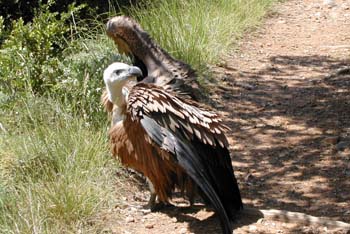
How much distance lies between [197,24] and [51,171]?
389cm

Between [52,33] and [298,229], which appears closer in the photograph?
[298,229]

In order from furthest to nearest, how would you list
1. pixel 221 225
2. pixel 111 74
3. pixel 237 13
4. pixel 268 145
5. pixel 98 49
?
pixel 237 13, pixel 98 49, pixel 268 145, pixel 111 74, pixel 221 225

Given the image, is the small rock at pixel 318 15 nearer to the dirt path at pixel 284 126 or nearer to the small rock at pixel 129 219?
the dirt path at pixel 284 126

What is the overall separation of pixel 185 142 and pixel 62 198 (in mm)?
899

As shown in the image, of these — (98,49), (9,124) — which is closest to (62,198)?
(9,124)

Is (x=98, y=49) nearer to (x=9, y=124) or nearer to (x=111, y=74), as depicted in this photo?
(x=9, y=124)

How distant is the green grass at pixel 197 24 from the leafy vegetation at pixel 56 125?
0.02 meters

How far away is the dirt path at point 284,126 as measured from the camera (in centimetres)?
503

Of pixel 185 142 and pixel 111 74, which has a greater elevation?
pixel 111 74

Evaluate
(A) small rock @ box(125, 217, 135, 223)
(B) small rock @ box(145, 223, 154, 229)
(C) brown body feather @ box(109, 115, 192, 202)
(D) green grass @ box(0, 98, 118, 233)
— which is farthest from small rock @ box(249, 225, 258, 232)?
(D) green grass @ box(0, 98, 118, 233)

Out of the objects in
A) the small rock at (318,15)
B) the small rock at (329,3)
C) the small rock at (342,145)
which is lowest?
the small rock at (342,145)

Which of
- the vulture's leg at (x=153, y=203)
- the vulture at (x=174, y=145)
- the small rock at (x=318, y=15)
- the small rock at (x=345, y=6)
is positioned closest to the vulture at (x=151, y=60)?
the vulture at (x=174, y=145)

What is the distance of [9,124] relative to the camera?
5840mm

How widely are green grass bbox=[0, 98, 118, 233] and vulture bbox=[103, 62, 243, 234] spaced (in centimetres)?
38
